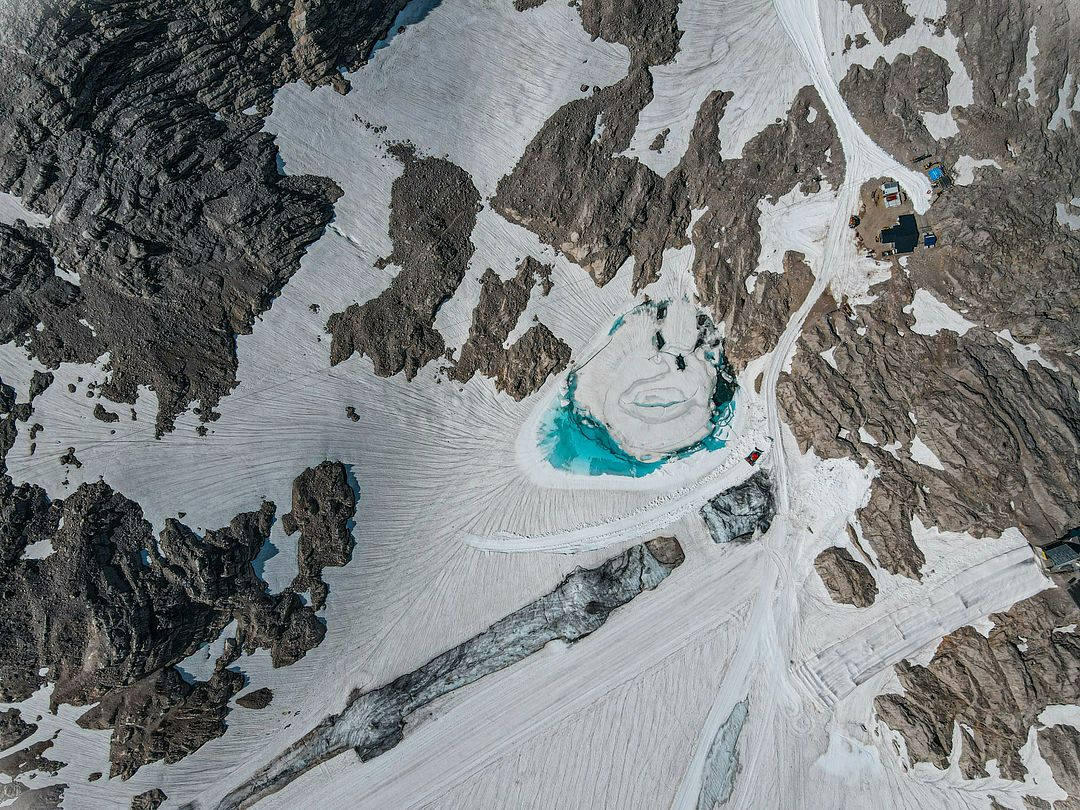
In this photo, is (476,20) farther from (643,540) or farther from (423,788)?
(423,788)

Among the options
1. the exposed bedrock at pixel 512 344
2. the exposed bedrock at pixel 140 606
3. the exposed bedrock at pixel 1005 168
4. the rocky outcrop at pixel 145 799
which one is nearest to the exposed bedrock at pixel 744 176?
the exposed bedrock at pixel 1005 168

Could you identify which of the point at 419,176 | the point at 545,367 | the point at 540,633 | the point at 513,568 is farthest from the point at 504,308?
the point at 540,633

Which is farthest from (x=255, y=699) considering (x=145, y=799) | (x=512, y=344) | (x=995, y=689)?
(x=995, y=689)

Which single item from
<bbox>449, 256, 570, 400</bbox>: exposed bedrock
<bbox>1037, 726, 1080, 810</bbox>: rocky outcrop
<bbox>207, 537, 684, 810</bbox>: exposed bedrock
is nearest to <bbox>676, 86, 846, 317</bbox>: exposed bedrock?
<bbox>449, 256, 570, 400</bbox>: exposed bedrock

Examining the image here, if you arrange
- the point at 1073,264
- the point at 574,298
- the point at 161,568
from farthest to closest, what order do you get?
the point at 574,298 → the point at 1073,264 → the point at 161,568

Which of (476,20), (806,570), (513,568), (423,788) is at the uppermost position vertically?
(476,20)

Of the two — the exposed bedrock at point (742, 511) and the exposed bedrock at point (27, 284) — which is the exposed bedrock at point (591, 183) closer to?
the exposed bedrock at point (742, 511)
